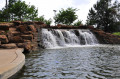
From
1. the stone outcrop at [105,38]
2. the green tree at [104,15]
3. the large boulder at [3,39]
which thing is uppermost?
the green tree at [104,15]

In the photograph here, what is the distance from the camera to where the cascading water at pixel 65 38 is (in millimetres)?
19594

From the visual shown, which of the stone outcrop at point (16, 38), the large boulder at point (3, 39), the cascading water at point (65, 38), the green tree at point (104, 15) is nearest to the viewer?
the stone outcrop at point (16, 38)

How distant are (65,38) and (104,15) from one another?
26.6 m

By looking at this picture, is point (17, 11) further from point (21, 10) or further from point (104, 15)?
point (104, 15)

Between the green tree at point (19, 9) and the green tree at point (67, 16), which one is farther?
the green tree at point (67, 16)

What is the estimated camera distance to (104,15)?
145ft

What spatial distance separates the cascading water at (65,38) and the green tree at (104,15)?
61.6 feet

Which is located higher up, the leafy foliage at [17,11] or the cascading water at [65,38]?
the leafy foliage at [17,11]

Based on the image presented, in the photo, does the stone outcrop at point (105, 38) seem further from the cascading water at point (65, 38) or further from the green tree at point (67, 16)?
the green tree at point (67, 16)

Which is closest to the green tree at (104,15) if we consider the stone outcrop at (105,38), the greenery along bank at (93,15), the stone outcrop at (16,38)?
the greenery along bank at (93,15)

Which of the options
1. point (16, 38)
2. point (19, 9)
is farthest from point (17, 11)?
point (16, 38)

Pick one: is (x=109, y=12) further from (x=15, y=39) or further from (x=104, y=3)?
(x=15, y=39)

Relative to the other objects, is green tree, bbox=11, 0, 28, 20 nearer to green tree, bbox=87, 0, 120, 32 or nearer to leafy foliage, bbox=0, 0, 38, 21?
leafy foliage, bbox=0, 0, 38, 21

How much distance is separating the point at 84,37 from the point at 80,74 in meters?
18.9
